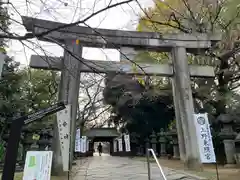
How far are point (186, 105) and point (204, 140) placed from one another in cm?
187

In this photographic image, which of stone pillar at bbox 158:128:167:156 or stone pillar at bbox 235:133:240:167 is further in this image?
stone pillar at bbox 158:128:167:156

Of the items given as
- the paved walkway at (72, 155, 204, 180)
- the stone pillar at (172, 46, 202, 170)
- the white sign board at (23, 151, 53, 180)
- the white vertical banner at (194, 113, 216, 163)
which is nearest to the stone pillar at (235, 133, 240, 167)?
the stone pillar at (172, 46, 202, 170)

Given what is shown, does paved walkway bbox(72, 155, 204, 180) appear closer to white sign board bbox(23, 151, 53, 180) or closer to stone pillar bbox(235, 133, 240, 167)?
stone pillar bbox(235, 133, 240, 167)

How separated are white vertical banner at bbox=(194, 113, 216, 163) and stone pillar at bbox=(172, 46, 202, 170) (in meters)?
1.22

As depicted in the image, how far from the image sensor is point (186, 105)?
8.06 meters

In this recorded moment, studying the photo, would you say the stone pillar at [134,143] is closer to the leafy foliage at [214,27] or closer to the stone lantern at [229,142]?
the leafy foliage at [214,27]

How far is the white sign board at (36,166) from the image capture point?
321 cm

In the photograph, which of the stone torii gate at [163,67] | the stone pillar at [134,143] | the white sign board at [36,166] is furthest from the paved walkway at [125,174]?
the stone pillar at [134,143]

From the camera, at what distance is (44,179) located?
3.49 meters

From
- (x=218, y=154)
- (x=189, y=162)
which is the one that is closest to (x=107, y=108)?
(x=218, y=154)

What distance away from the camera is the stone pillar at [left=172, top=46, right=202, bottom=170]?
24.7 feet

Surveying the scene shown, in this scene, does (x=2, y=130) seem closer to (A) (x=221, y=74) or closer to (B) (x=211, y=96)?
(B) (x=211, y=96)

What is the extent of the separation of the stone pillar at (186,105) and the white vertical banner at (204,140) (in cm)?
122

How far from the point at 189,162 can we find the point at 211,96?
17.0 feet
